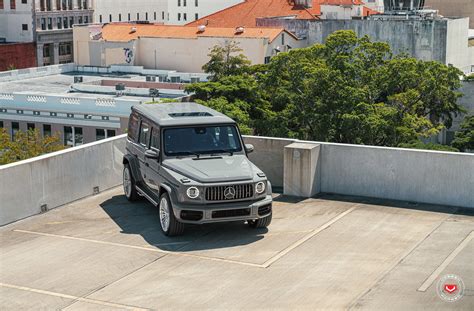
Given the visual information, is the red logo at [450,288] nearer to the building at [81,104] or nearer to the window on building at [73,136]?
the building at [81,104]

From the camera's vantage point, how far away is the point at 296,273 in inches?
554

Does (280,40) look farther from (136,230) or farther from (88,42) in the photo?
(136,230)

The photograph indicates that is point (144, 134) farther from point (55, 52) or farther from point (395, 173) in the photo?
point (55, 52)

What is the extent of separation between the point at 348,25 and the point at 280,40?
218 inches

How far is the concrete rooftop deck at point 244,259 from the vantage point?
42.7ft

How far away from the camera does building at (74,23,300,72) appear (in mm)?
71562

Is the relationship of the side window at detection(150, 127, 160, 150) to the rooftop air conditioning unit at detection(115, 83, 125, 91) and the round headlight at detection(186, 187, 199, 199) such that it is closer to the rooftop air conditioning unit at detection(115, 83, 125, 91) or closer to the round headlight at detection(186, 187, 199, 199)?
the round headlight at detection(186, 187, 199, 199)

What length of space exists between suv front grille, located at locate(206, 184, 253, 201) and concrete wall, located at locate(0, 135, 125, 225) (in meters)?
3.91

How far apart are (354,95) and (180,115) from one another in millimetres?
21000

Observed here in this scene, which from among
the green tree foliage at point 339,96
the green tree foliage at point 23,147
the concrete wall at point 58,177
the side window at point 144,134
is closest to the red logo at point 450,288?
the side window at point 144,134

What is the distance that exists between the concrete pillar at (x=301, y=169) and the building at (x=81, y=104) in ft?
113

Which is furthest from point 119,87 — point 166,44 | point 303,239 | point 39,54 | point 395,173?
point 39,54

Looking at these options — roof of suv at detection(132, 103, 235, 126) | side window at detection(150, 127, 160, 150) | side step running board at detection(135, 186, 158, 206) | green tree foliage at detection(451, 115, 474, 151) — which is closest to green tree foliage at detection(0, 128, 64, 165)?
green tree foliage at detection(451, 115, 474, 151)

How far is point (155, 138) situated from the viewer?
56.3 ft
